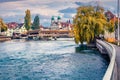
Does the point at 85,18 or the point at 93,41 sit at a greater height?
the point at 85,18

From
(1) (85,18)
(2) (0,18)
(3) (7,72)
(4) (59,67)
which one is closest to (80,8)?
(1) (85,18)

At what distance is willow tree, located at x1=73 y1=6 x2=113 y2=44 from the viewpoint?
75250mm

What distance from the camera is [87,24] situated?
76.9m

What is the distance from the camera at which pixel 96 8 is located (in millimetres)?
83312

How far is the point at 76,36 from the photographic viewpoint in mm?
75125

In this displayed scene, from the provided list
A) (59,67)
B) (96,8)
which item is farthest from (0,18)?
(59,67)

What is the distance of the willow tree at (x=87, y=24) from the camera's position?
75.2m

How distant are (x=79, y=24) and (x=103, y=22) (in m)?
6.20

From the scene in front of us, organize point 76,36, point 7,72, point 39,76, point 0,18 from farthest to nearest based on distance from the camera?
1. point 0,18
2. point 76,36
3. point 7,72
4. point 39,76

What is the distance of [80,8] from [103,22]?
21.9ft

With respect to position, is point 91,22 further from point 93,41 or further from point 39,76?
point 39,76

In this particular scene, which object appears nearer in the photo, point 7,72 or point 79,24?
point 7,72

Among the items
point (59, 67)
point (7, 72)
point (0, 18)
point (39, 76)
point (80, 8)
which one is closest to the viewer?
point (39, 76)

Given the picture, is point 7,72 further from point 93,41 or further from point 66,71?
point 93,41
